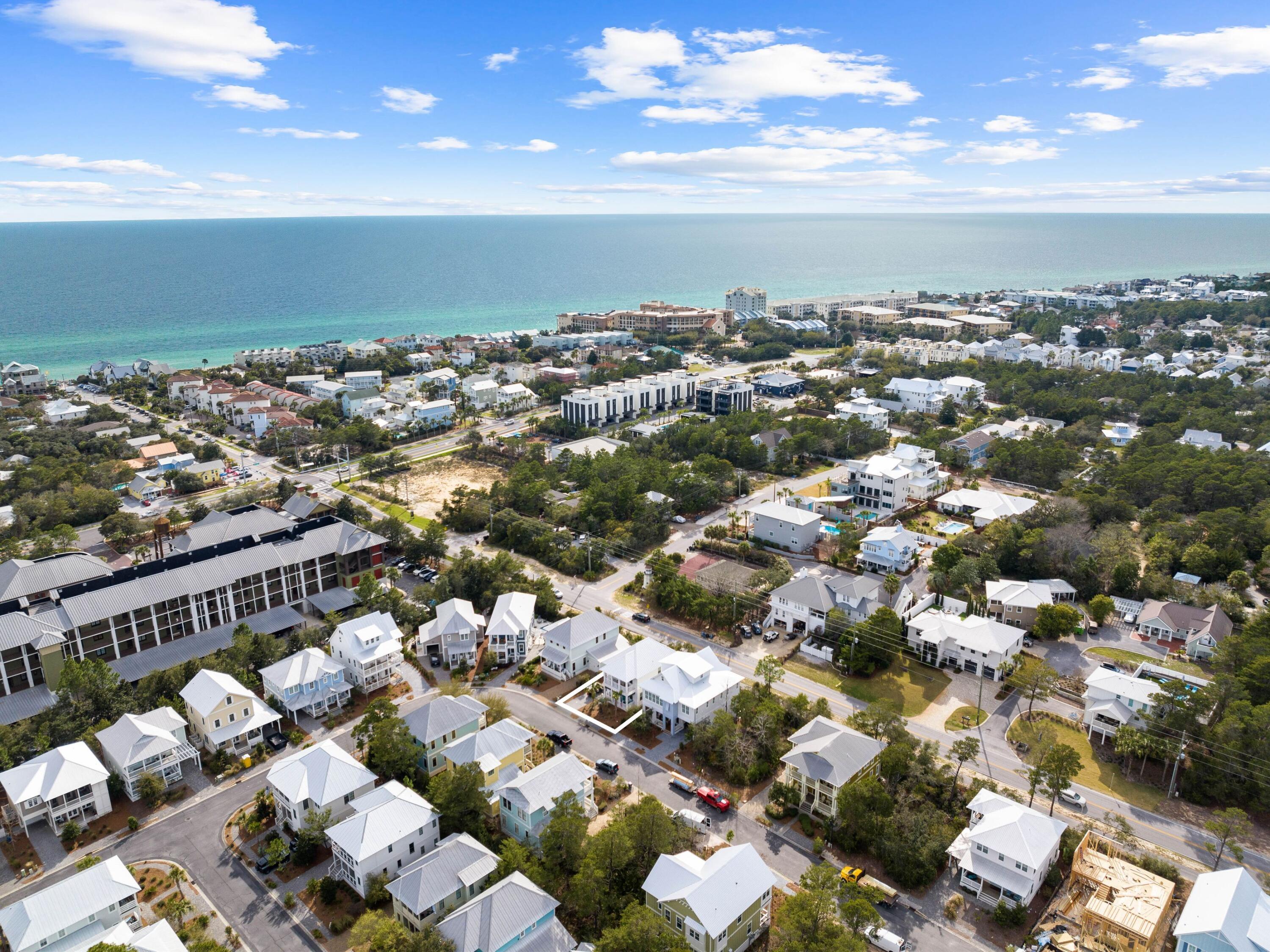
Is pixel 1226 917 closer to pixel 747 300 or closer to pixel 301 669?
pixel 301 669

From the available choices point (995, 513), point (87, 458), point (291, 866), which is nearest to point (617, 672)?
point (291, 866)

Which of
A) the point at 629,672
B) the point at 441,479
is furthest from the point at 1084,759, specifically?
the point at 441,479

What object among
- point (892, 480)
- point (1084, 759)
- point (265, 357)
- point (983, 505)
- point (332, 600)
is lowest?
point (1084, 759)

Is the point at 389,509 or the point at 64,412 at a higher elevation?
the point at 64,412

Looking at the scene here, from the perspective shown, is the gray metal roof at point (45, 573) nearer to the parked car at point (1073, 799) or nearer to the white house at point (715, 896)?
the white house at point (715, 896)

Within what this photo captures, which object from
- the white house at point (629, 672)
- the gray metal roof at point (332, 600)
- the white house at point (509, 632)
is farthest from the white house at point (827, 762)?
the gray metal roof at point (332, 600)

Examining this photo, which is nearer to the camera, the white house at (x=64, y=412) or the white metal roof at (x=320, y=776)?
the white metal roof at (x=320, y=776)

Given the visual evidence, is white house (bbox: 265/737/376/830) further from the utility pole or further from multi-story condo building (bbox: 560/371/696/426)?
multi-story condo building (bbox: 560/371/696/426)
